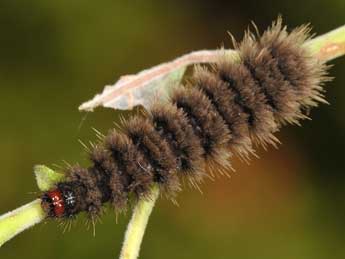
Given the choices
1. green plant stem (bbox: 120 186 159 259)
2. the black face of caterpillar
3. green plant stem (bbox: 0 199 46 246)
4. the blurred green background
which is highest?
the blurred green background

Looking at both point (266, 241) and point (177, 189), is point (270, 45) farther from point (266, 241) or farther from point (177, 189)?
point (266, 241)

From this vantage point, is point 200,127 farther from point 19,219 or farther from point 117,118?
point 117,118

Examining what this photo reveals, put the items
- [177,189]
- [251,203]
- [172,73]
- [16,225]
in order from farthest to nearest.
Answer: [251,203], [172,73], [177,189], [16,225]

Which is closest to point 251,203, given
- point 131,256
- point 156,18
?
point 156,18

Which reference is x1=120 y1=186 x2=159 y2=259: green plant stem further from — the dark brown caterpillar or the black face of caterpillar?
the black face of caterpillar

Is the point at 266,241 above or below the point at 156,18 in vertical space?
below

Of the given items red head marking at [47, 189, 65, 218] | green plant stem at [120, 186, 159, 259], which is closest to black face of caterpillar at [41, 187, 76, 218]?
red head marking at [47, 189, 65, 218]

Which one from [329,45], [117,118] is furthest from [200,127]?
[117,118]
